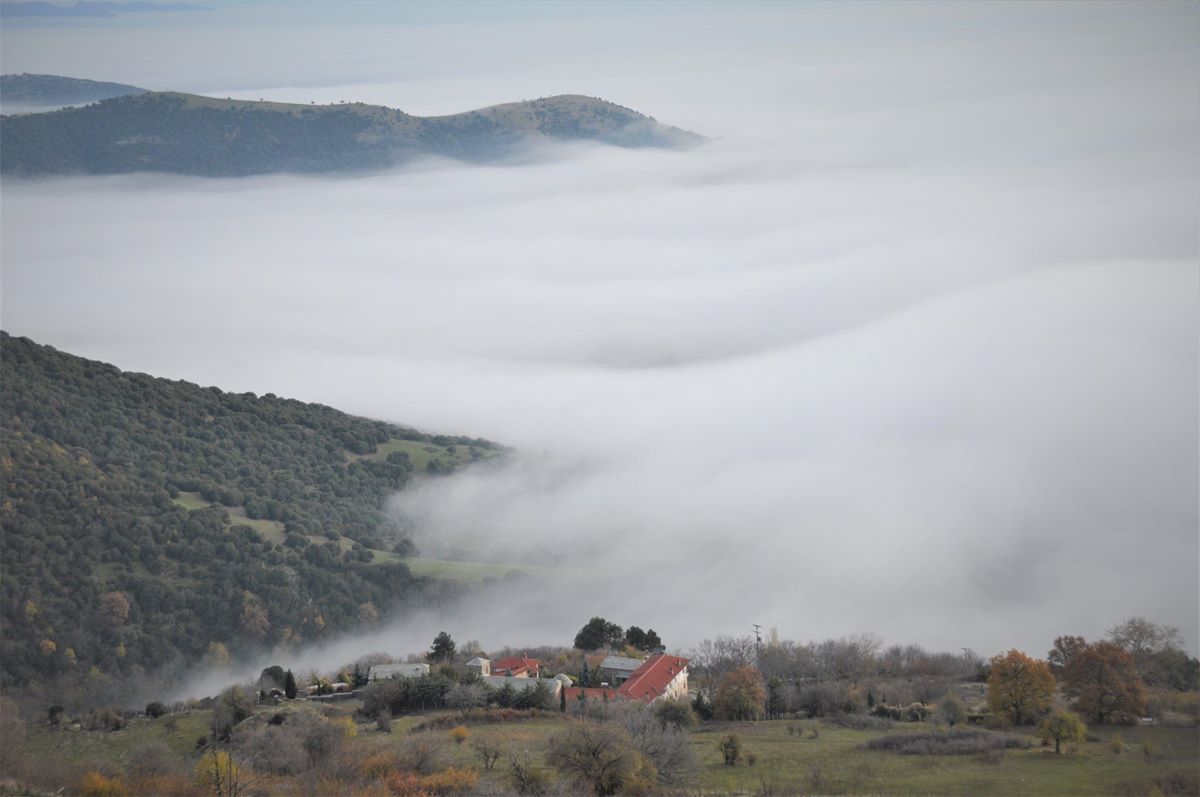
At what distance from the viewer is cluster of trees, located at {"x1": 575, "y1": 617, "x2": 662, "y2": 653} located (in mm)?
52281

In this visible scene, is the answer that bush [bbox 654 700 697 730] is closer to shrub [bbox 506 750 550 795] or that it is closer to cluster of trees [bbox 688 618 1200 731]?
cluster of trees [bbox 688 618 1200 731]

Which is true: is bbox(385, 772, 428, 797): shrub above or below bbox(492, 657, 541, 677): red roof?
below

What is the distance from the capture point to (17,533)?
59250 mm

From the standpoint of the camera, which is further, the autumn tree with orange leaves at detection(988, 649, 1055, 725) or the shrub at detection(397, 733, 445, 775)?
the autumn tree with orange leaves at detection(988, 649, 1055, 725)

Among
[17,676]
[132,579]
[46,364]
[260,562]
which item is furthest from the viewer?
[46,364]

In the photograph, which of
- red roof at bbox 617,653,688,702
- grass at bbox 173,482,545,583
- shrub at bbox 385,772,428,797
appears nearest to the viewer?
shrub at bbox 385,772,428,797

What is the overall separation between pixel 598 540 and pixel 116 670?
41328 mm

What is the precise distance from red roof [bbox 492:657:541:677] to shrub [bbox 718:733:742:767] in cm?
1492

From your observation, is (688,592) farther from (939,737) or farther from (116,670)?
(939,737)

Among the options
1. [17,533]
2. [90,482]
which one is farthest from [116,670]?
[90,482]

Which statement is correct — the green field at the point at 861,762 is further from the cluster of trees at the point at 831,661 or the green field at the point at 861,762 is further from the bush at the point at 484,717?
the cluster of trees at the point at 831,661

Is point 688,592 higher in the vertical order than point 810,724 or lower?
higher

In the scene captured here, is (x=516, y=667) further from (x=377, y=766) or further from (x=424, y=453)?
(x=424, y=453)

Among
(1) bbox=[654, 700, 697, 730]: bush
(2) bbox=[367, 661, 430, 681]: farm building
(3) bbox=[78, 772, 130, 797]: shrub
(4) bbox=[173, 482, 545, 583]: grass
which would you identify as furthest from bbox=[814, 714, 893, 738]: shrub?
(4) bbox=[173, 482, 545, 583]: grass
